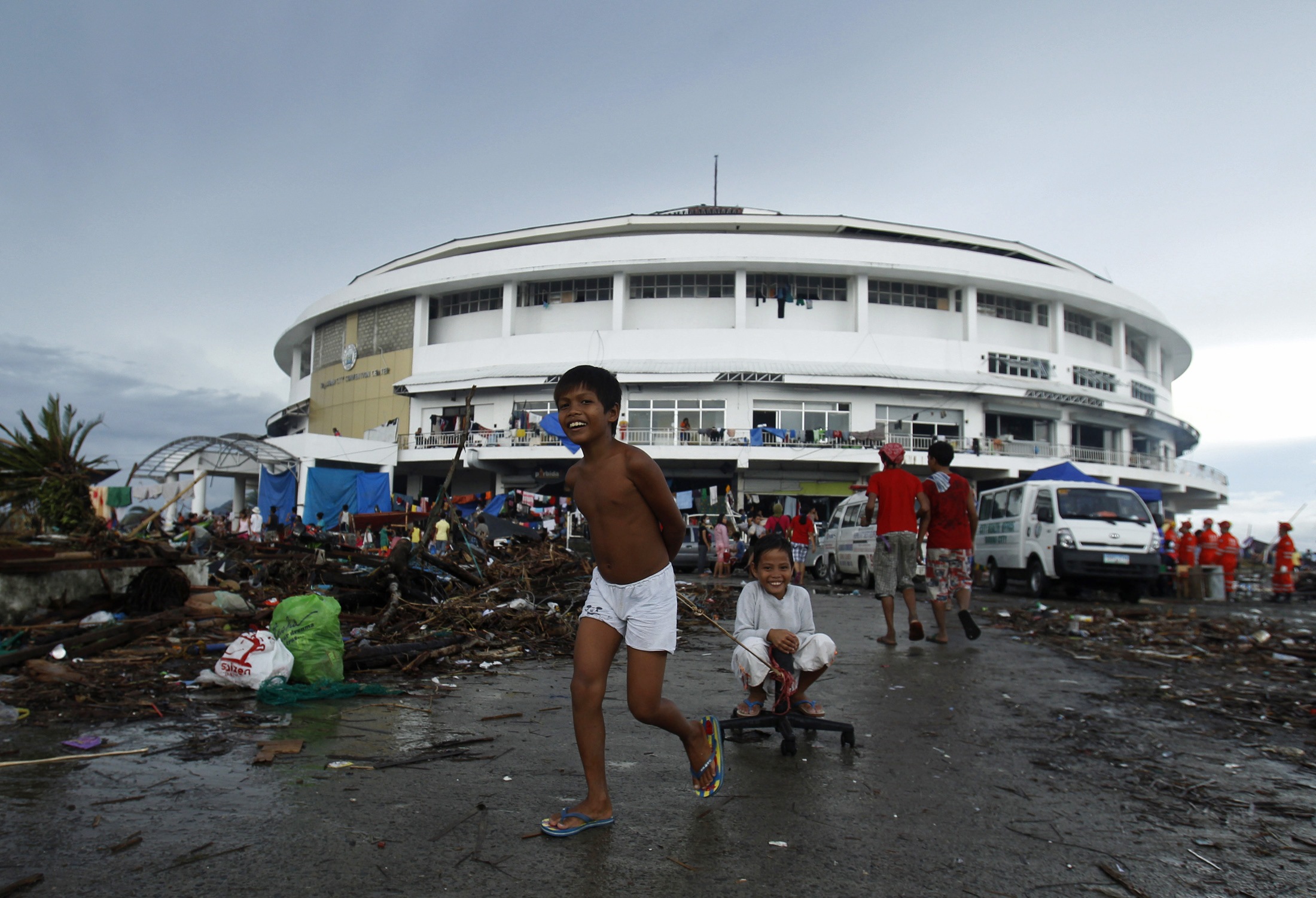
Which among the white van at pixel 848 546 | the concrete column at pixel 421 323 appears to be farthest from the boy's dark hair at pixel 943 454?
the concrete column at pixel 421 323

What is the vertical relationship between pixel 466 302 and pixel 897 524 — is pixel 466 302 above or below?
above

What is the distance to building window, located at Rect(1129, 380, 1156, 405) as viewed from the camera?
4216cm

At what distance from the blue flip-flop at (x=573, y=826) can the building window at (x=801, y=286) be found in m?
36.5

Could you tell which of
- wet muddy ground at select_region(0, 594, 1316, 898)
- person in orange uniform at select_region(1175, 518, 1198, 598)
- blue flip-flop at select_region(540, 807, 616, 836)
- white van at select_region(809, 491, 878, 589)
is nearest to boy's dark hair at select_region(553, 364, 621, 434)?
blue flip-flop at select_region(540, 807, 616, 836)

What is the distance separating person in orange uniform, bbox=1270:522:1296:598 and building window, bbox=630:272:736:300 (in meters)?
25.8

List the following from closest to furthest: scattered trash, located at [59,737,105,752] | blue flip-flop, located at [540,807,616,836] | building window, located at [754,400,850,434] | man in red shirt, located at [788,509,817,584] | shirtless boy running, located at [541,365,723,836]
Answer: blue flip-flop, located at [540,807,616,836]
shirtless boy running, located at [541,365,723,836]
scattered trash, located at [59,737,105,752]
man in red shirt, located at [788,509,817,584]
building window, located at [754,400,850,434]

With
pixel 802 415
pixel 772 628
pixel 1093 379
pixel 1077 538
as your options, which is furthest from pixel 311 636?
pixel 1093 379

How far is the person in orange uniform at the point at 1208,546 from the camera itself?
16.0 metres

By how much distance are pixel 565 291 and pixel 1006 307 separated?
20949mm

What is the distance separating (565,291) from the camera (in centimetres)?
3994

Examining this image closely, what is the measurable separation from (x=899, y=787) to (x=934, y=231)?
137 feet

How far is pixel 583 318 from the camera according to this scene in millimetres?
39344

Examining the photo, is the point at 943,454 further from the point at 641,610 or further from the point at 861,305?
the point at 861,305

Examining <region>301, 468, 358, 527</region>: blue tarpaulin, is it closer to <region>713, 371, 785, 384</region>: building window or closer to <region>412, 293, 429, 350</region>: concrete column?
<region>412, 293, 429, 350</region>: concrete column
